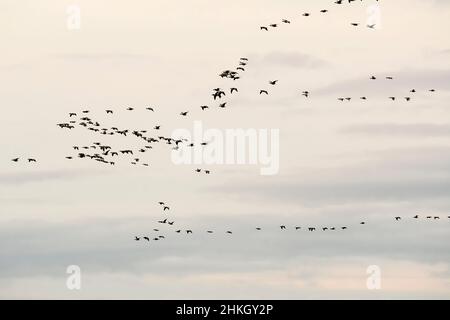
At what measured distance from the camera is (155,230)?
178m

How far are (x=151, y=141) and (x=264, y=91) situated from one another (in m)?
19.8

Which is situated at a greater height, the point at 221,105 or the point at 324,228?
the point at 221,105

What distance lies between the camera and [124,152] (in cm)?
17100

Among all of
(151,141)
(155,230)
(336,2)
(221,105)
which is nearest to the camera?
(336,2)

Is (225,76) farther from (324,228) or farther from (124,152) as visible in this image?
(324,228)
